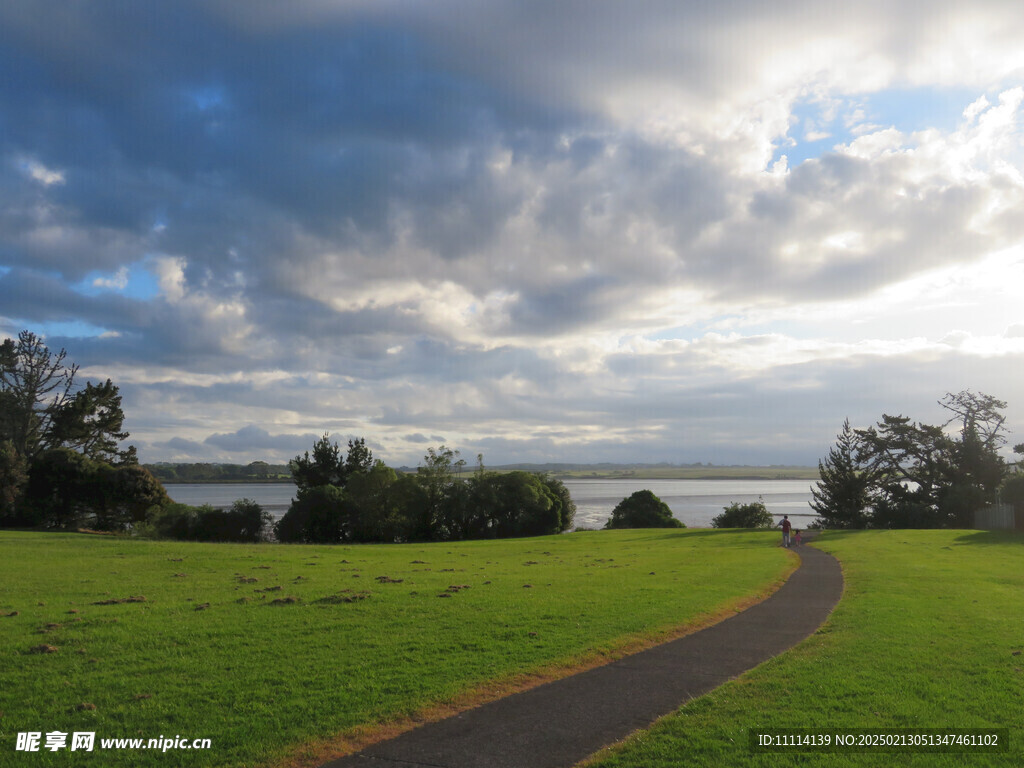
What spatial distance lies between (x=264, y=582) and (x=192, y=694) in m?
11.9

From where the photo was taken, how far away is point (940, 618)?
1484 centimetres

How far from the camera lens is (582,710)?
862cm

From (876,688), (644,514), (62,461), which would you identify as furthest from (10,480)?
(876,688)

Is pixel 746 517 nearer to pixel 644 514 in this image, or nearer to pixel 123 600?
pixel 644 514

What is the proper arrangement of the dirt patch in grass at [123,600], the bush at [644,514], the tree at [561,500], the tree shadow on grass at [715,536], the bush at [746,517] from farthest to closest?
the bush at [644,514] < the tree at [561,500] < the bush at [746,517] < the tree shadow on grass at [715,536] < the dirt patch in grass at [123,600]

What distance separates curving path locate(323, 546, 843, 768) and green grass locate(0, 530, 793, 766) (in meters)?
0.72

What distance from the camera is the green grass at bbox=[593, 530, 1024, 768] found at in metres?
7.14

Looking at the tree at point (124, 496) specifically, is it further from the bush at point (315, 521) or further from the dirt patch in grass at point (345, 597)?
the dirt patch in grass at point (345, 597)

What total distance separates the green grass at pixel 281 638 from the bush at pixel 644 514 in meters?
48.6

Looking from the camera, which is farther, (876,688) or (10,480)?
(10,480)

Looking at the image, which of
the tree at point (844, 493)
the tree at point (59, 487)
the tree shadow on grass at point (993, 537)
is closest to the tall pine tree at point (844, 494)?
the tree at point (844, 493)

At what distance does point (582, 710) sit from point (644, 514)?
67.3 m

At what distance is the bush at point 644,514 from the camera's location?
7300 cm

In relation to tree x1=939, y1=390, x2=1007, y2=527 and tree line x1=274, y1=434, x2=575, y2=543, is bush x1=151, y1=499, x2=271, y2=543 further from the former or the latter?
tree x1=939, y1=390, x2=1007, y2=527
